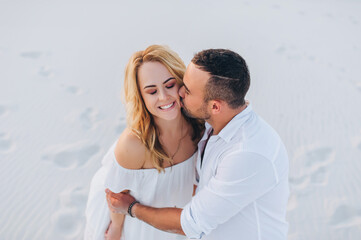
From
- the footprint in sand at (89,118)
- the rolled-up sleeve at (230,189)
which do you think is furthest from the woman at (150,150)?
the footprint in sand at (89,118)

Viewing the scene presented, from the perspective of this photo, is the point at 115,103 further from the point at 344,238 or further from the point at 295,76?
the point at 344,238

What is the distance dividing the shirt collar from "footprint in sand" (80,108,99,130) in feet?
9.03

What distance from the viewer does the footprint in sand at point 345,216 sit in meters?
3.35

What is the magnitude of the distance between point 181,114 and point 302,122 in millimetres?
2705

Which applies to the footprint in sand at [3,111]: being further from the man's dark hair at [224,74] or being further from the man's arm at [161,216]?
the man's dark hair at [224,74]

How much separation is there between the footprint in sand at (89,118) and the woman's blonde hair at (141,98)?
83.2 inches

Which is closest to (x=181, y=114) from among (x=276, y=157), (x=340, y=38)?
(x=276, y=157)

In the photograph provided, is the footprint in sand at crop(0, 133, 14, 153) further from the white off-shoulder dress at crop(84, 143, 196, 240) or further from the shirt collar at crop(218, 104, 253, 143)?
the shirt collar at crop(218, 104, 253, 143)

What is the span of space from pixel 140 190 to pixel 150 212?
21 centimetres

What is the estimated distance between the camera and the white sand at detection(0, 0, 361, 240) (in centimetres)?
356

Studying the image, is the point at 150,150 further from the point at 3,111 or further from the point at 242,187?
the point at 3,111

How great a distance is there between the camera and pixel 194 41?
587 cm

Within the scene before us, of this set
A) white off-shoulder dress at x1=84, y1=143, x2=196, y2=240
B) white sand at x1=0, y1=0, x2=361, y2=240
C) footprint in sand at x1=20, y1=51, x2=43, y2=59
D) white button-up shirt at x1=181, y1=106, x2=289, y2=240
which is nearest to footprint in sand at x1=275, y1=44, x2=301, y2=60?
Answer: white sand at x1=0, y1=0, x2=361, y2=240

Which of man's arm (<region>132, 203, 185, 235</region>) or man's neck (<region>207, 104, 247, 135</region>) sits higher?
man's neck (<region>207, 104, 247, 135</region>)
